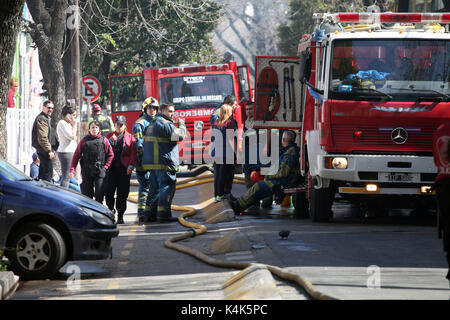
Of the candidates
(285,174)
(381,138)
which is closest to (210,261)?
(381,138)

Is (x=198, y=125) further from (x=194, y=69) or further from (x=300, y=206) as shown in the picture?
(x=300, y=206)

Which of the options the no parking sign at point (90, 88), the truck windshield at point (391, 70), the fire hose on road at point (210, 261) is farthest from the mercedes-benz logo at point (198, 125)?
the truck windshield at point (391, 70)

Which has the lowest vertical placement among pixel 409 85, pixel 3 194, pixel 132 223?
pixel 132 223

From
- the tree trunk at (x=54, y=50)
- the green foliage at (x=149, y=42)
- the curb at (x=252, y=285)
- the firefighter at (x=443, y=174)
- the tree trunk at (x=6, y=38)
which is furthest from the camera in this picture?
the green foliage at (x=149, y=42)

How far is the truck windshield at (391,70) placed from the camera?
12.3m

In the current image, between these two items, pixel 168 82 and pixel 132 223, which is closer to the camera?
pixel 132 223

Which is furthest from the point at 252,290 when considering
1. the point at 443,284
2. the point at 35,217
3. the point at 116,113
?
the point at 116,113

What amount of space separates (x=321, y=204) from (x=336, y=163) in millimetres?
1048

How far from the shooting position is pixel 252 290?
741 centimetres

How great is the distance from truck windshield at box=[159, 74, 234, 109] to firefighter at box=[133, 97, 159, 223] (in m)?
8.36

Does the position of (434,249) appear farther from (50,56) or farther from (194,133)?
(50,56)

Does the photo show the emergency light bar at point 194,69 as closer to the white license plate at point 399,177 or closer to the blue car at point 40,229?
the white license plate at point 399,177

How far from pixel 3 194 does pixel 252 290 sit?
3.12 m

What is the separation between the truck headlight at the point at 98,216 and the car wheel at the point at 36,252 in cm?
42
